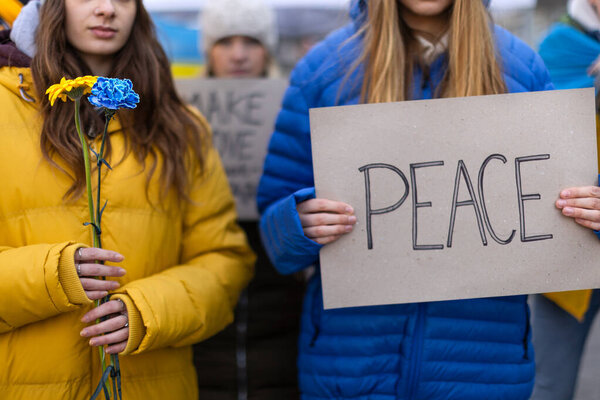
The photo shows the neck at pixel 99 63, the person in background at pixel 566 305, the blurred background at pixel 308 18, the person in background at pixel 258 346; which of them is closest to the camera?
the neck at pixel 99 63

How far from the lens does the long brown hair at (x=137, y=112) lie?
5.82 ft

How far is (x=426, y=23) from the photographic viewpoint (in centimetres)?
198

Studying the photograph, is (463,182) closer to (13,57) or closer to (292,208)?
(292,208)

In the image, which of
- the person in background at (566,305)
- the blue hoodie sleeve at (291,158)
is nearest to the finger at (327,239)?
the blue hoodie sleeve at (291,158)

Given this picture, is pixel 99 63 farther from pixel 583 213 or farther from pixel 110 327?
pixel 583 213

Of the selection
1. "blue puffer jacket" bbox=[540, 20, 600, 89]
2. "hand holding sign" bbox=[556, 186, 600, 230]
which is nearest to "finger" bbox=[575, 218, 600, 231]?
"hand holding sign" bbox=[556, 186, 600, 230]

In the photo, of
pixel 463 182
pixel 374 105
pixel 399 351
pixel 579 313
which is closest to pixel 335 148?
pixel 374 105

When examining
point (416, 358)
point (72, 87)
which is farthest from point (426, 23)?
point (72, 87)

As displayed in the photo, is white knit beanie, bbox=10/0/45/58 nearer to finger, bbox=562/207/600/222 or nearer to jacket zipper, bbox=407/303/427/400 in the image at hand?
jacket zipper, bbox=407/303/427/400

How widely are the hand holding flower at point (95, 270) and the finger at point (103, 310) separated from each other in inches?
1.6

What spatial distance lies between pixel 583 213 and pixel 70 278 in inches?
49.9

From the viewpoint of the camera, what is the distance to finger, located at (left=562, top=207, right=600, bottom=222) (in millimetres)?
1687

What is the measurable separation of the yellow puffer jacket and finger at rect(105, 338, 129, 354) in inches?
0.7

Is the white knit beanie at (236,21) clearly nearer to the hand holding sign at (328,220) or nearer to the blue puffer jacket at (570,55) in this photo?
the blue puffer jacket at (570,55)
